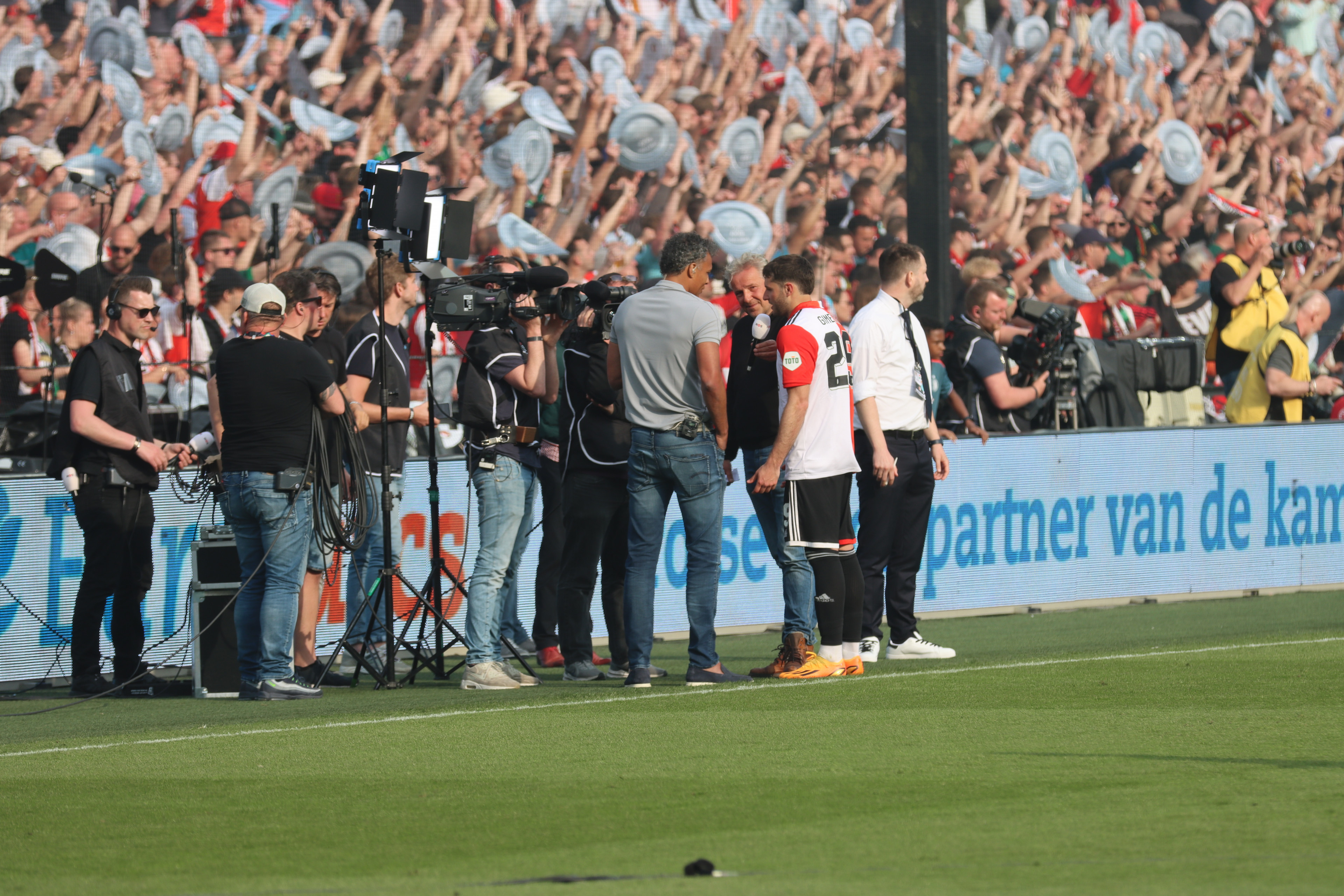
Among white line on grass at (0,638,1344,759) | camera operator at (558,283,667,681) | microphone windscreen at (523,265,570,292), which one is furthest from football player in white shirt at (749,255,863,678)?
microphone windscreen at (523,265,570,292)

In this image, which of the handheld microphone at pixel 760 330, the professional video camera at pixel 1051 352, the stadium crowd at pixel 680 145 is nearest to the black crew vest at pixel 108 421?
the handheld microphone at pixel 760 330

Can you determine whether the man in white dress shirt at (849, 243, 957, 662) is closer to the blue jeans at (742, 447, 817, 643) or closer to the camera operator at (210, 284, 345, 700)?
the blue jeans at (742, 447, 817, 643)

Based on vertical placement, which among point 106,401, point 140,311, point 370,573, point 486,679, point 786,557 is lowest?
point 486,679

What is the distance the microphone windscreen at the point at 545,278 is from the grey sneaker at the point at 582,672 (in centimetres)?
194

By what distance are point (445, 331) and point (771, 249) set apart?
9.43 m

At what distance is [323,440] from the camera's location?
29.9 feet

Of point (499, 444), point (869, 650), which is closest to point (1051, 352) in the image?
point (869, 650)

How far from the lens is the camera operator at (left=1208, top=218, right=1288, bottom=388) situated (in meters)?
15.3

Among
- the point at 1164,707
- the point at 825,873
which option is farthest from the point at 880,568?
the point at 825,873

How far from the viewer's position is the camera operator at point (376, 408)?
383 inches

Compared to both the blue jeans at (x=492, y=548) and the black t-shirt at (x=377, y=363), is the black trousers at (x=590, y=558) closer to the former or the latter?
the blue jeans at (x=492, y=548)

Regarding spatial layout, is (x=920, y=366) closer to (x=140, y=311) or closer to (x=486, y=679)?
(x=486, y=679)

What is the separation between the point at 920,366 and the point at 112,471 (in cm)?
426

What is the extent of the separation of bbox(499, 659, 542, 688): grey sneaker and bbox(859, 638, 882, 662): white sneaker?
1728 mm
